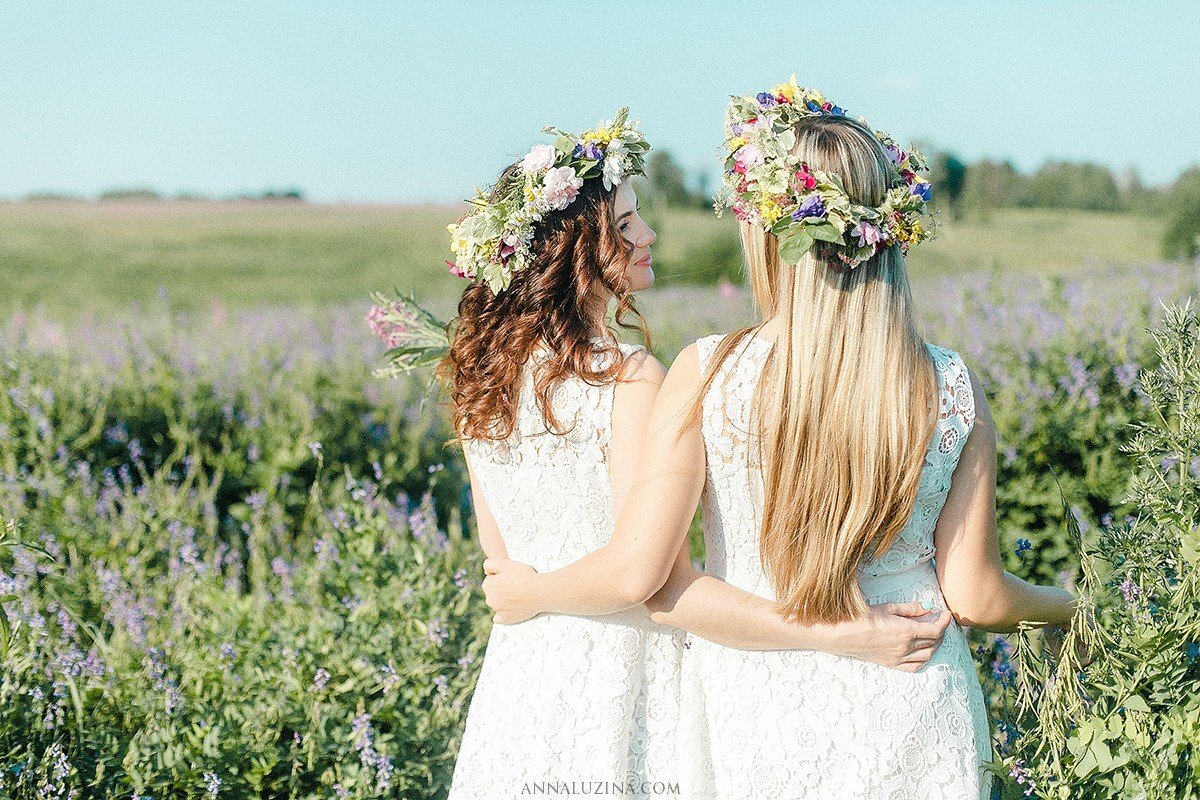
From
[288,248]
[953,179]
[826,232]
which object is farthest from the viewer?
[953,179]

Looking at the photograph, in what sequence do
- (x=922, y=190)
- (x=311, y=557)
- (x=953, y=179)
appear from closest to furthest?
(x=922, y=190) → (x=311, y=557) → (x=953, y=179)

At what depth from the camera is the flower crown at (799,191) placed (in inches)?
72.2

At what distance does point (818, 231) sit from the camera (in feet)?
5.94

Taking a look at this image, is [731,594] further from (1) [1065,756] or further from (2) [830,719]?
(1) [1065,756]

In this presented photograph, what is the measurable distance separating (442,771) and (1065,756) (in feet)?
5.39

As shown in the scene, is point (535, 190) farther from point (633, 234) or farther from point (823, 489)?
point (823, 489)

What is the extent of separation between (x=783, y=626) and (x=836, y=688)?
0.52ft

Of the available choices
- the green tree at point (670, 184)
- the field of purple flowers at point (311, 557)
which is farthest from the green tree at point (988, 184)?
the field of purple flowers at point (311, 557)

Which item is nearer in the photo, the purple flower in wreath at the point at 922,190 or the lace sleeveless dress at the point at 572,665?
the purple flower in wreath at the point at 922,190

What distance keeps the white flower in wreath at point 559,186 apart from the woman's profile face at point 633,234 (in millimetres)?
97

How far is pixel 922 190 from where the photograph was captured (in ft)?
6.27

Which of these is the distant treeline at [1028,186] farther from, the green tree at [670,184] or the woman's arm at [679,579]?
the woman's arm at [679,579]

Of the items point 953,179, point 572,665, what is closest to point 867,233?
point 572,665

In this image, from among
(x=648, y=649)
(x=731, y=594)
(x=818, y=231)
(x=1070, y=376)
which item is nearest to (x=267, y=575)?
(x=648, y=649)
